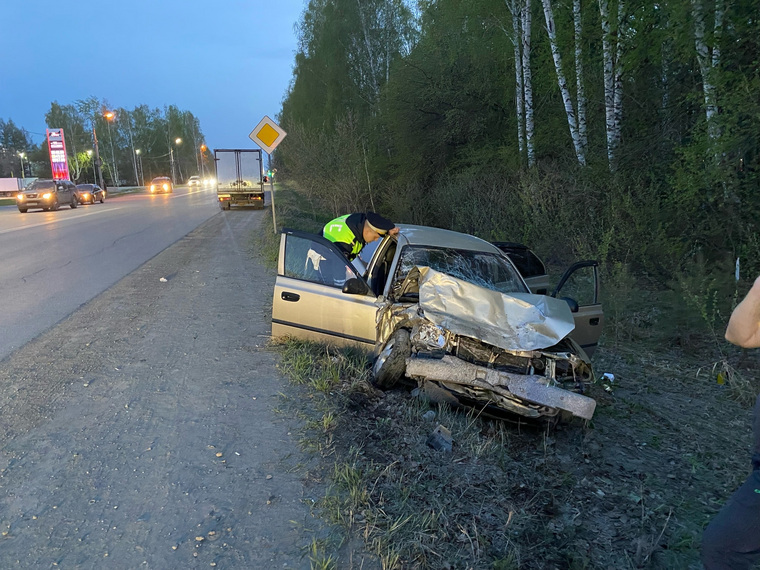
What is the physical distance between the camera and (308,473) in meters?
3.21

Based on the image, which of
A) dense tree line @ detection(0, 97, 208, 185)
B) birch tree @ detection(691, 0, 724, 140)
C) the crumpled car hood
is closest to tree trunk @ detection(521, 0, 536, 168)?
birch tree @ detection(691, 0, 724, 140)

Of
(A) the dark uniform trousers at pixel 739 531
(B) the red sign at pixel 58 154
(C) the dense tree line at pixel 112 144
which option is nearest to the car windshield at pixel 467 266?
(A) the dark uniform trousers at pixel 739 531

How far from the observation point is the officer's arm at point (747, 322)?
1815mm

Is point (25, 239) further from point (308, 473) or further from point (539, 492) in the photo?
point (539, 492)

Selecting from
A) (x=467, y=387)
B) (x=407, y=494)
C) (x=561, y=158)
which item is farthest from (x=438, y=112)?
(x=407, y=494)

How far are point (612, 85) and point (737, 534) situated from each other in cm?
970

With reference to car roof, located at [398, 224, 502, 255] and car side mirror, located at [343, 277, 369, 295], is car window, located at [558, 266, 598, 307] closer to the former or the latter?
car roof, located at [398, 224, 502, 255]

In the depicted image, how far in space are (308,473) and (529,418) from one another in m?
1.79

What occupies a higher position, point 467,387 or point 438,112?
point 438,112

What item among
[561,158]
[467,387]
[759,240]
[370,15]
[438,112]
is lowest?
[467,387]

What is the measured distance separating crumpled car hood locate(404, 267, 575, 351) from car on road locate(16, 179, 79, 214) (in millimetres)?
28702

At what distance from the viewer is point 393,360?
4.43 metres

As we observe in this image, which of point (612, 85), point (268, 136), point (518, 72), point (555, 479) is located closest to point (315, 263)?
point (555, 479)

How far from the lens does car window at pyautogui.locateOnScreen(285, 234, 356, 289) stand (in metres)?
5.10
